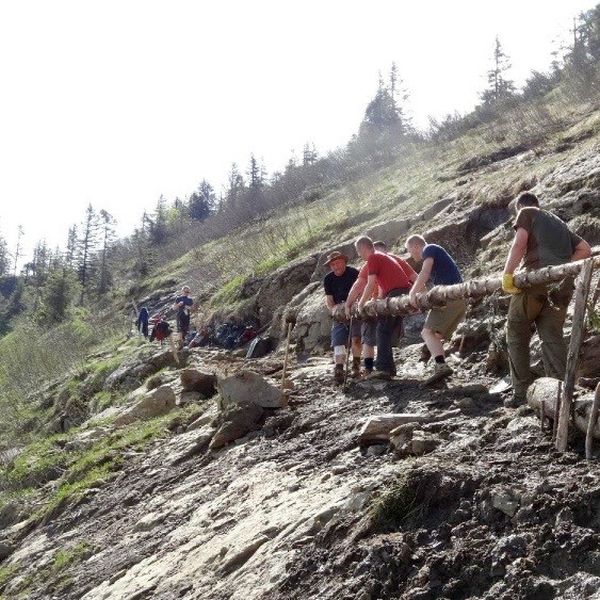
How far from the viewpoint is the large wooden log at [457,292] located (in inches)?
220

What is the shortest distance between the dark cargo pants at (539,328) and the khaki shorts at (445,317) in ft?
5.42

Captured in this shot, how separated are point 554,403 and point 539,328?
1.26 meters

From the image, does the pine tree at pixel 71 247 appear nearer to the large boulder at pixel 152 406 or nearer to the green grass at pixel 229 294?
the green grass at pixel 229 294

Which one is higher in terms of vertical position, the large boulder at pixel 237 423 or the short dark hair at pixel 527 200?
the short dark hair at pixel 527 200

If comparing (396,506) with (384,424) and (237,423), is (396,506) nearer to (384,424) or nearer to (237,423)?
(384,424)

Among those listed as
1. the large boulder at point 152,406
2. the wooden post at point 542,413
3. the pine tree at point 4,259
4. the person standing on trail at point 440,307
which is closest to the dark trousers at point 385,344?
the person standing on trail at point 440,307

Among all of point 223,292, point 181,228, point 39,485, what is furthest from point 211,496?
point 181,228

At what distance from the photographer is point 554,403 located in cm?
485

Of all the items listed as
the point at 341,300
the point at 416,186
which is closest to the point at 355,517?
the point at 341,300

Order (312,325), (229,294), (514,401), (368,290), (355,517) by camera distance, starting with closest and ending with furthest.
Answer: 1. (355,517)
2. (514,401)
3. (368,290)
4. (312,325)
5. (229,294)

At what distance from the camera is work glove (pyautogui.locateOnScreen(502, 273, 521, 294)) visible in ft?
19.1

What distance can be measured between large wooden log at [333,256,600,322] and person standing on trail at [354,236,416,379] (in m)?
0.12

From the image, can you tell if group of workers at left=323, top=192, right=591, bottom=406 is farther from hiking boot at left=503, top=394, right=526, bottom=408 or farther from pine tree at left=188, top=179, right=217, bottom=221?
pine tree at left=188, top=179, right=217, bottom=221

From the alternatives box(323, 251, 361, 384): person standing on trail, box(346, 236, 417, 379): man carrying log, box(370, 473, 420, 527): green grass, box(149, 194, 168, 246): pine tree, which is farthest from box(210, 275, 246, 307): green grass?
box(149, 194, 168, 246): pine tree
